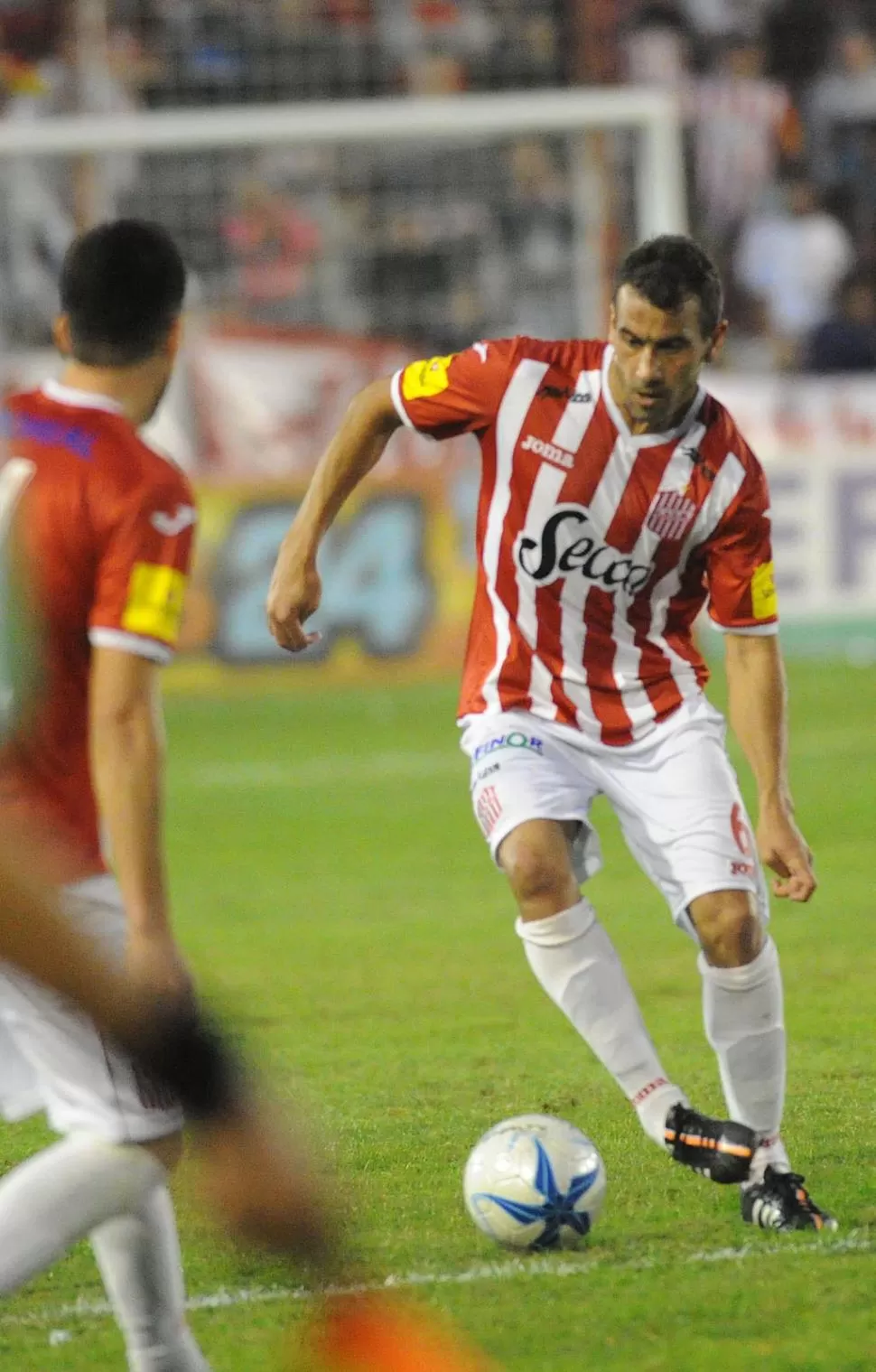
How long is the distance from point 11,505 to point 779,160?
1543cm

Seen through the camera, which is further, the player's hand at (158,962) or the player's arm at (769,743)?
the player's arm at (769,743)

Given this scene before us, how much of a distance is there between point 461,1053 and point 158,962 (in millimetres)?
3271

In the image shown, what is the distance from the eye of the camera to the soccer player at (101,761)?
3.53 meters

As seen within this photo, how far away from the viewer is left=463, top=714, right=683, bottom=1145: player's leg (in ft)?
16.2

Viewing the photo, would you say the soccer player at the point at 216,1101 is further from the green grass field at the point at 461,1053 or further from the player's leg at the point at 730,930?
the player's leg at the point at 730,930

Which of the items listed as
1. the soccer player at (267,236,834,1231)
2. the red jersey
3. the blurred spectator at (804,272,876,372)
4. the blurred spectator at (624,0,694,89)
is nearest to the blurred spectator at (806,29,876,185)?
the blurred spectator at (624,0,694,89)

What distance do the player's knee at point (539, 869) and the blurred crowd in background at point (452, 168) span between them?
A: 11.0 m

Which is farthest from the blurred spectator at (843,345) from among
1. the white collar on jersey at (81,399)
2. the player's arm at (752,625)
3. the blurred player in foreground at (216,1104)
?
the blurred player in foreground at (216,1104)

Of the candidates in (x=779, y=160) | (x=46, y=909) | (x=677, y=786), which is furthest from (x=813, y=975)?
(x=779, y=160)

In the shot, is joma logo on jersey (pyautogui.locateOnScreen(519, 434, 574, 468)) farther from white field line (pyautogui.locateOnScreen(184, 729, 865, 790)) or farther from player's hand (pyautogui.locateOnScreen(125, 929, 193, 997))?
white field line (pyautogui.locateOnScreen(184, 729, 865, 790))

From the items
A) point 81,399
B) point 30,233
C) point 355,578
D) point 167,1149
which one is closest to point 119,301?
point 81,399

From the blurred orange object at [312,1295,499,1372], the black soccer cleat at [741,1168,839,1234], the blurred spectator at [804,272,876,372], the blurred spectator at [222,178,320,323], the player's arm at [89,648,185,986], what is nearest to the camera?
the blurred orange object at [312,1295,499,1372]

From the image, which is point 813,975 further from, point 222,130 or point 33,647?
point 222,130

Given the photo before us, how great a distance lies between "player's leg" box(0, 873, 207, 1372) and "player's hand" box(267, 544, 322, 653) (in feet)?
4.35
